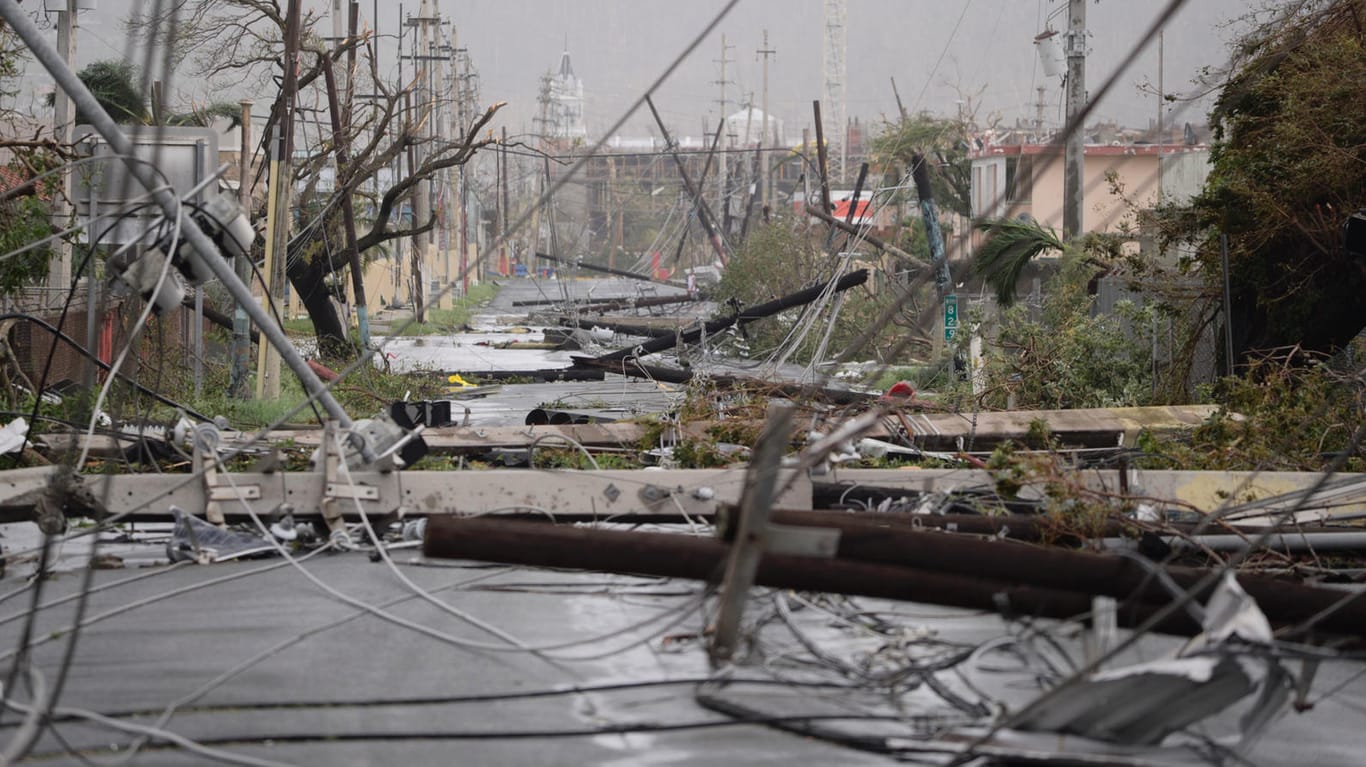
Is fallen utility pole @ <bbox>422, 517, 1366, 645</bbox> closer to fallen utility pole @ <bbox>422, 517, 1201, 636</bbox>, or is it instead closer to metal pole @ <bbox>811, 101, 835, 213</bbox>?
fallen utility pole @ <bbox>422, 517, 1201, 636</bbox>

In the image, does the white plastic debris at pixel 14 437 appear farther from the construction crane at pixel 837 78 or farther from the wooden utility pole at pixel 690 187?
the construction crane at pixel 837 78

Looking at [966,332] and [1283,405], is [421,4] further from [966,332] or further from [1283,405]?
[1283,405]

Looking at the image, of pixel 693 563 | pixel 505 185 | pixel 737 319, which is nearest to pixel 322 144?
pixel 737 319

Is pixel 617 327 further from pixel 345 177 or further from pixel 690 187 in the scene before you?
pixel 690 187

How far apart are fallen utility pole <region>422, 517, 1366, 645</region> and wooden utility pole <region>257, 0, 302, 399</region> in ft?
39.1

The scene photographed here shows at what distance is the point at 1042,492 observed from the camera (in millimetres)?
7219

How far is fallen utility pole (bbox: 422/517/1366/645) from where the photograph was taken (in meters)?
4.30

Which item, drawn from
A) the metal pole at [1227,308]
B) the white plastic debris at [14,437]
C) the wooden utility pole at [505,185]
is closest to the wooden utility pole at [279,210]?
the wooden utility pole at [505,185]

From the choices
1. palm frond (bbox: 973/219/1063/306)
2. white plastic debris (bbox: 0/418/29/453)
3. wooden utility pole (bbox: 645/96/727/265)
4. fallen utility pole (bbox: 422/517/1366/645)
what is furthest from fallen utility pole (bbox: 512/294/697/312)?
fallen utility pole (bbox: 422/517/1366/645)

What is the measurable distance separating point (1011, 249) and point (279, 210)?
29.1 ft

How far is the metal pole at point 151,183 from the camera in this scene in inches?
250

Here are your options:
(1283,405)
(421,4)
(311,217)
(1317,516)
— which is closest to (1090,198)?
(421,4)

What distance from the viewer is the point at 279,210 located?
16422 millimetres

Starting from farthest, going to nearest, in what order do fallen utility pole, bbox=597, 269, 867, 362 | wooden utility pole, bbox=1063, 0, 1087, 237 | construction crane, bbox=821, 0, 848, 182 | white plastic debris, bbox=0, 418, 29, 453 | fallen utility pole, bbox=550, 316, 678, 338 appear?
construction crane, bbox=821, 0, 848, 182
fallen utility pole, bbox=550, 316, 678, 338
wooden utility pole, bbox=1063, 0, 1087, 237
fallen utility pole, bbox=597, 269, 867, 362
white plastic debris, bbox=0, 418, 29, 453
